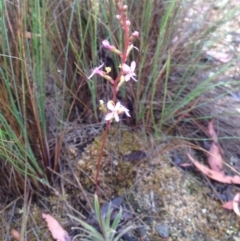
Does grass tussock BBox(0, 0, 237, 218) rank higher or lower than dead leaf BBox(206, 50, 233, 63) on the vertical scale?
higher

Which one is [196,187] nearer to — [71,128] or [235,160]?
[235,160]

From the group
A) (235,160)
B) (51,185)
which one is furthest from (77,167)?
(235,160)

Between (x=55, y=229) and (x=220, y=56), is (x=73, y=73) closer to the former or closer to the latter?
(x=55, y=229)

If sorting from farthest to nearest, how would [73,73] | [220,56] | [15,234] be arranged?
1. [220,56]
2. [73,73]
3. [15,234]

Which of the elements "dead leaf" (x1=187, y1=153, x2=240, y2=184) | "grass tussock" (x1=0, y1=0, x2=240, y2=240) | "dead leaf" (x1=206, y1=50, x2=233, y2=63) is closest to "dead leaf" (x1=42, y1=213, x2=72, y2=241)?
"grass tussock" (x1=0, y1=0, x2=240, y2=240)

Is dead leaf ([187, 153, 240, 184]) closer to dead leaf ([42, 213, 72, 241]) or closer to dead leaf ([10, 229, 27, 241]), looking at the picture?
dead leaf ([42, 213, 72, 241])

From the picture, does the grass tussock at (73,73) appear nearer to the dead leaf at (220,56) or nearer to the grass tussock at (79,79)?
the grass tussock at (79,79)

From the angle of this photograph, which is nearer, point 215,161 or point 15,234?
point 15,234

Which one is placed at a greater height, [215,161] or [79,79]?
[79,79]

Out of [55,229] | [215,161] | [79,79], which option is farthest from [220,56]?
[55,229]
